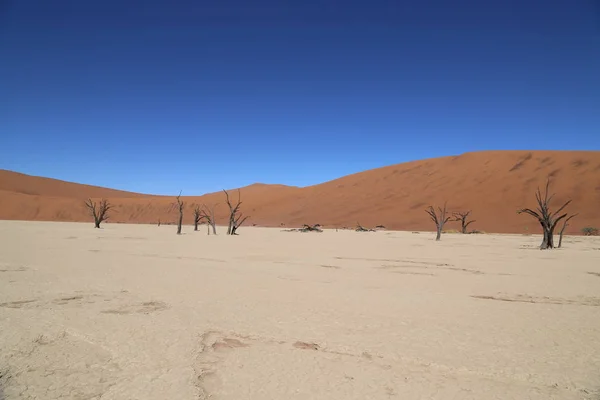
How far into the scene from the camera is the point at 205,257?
11.8 metres

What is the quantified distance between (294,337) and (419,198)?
48.4 metres

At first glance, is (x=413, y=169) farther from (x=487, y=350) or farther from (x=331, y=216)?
(x=487, y=350)

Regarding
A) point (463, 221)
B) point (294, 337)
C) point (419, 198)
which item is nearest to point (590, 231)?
point (463, 221)

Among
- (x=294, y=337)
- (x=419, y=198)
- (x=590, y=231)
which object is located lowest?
(x=294, y=337)

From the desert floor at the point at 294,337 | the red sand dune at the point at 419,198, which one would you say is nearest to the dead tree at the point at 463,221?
the red sand dune at the point at 419,198

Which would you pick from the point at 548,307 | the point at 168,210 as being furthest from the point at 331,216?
the point at 548,307

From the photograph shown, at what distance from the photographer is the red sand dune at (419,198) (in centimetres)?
4088

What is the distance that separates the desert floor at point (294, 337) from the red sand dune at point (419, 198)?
34.2 m

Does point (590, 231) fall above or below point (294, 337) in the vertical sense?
above

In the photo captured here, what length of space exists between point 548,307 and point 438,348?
2.87m

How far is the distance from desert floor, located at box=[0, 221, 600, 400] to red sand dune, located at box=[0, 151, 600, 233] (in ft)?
112

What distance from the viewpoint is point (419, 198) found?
164 ft

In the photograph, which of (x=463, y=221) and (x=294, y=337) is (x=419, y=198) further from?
(x=294, y=337)

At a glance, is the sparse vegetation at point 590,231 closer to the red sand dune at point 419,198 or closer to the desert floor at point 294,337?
the red sand dune at point 419,198
